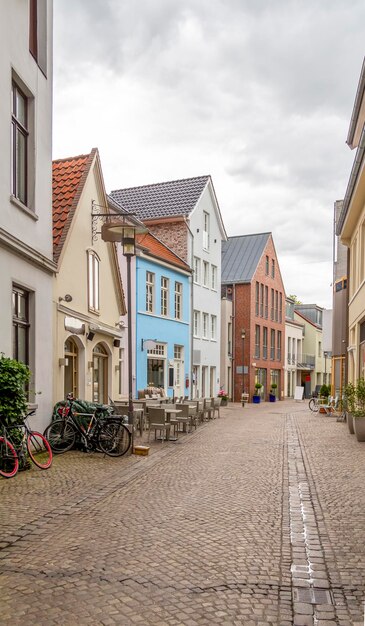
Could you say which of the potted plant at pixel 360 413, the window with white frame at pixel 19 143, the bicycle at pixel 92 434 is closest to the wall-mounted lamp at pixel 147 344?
the potted plant at pixel 360 413

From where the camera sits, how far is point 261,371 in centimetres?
4878

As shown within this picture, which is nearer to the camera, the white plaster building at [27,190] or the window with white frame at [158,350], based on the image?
the white plaster building at [27,190]

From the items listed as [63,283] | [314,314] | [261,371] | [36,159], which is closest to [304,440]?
[63,283]

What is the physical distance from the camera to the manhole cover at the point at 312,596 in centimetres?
428

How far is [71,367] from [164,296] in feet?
48.9

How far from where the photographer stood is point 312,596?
4375 millimetres

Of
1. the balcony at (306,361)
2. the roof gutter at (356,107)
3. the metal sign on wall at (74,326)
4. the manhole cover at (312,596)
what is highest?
the roof gutter at (356,107)

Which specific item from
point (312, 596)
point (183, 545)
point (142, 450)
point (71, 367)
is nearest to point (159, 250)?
point (71, 367)

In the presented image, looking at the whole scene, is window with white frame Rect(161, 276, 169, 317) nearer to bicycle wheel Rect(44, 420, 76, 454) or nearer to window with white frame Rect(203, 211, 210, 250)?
window with white frame Rect(203, 211, 210, 250)

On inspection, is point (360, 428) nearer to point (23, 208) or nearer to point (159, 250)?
point (23, 208)

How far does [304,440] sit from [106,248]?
7663mm

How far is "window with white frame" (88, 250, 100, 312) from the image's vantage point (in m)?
16.2

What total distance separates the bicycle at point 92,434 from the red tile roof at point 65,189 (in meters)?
3.82

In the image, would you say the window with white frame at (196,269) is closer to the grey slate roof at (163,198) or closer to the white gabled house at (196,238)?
the white gabled house at (196,238)
